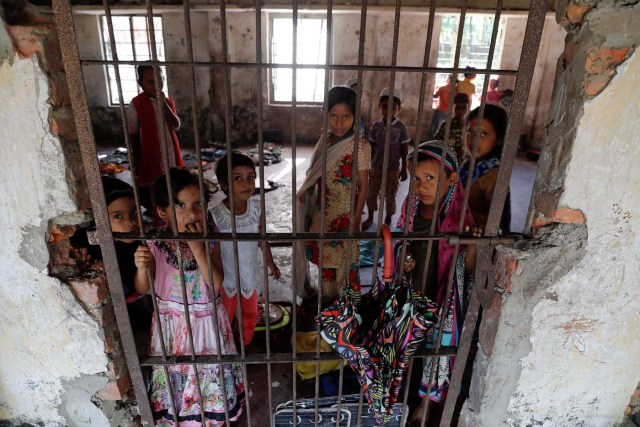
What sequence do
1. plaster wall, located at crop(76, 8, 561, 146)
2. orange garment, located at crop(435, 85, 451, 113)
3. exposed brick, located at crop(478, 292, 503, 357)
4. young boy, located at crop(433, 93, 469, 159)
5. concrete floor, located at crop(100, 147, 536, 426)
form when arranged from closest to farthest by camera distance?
exposed brick, located at crop(478, 292, 503, 357) < concrete floor, located at crop(100, 147, 536, 426) < young boy, located at crop(433, 93, 469, 159) < orange garment, located at crop(435, 85, 451, 113) < plaster wall, located at crop(76, 8, 561, 146)

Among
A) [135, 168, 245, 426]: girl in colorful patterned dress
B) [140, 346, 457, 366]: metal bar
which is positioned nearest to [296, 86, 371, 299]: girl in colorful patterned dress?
[140, 346, 457, 366]: metal bar

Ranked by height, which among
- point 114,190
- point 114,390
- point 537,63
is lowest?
point 114,390

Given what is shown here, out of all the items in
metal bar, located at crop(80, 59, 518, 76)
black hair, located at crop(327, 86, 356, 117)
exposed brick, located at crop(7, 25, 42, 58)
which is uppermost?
exposed brick, located at crop(7, 25, 42, 58)

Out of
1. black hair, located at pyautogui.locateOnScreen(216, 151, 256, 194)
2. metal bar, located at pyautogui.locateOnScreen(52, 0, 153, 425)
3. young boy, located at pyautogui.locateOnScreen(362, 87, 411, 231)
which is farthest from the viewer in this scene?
young boy, located at pyautogui.locateOnScreen(362, 87, 411, 231)

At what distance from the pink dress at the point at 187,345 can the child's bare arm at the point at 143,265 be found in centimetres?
8

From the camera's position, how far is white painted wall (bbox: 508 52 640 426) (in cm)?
163

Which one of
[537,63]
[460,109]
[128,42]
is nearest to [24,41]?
[460,109]

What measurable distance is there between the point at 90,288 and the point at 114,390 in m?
0.58

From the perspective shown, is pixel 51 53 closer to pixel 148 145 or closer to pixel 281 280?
pixel 148 145

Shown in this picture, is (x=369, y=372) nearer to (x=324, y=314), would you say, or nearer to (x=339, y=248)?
(x=324, y=314)

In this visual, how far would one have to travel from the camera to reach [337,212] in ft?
9.61

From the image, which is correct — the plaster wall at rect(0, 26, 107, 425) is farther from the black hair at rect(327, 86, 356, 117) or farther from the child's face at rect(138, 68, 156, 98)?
the child's face at rect(138, 68, 156, 98)

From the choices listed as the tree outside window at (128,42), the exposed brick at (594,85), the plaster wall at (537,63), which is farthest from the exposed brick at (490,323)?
the tree outside window at (128,42)

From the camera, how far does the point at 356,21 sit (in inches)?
356
